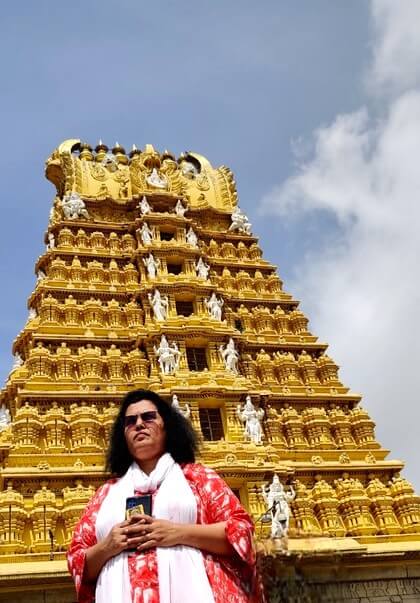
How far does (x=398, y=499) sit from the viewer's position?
19844 millimetres

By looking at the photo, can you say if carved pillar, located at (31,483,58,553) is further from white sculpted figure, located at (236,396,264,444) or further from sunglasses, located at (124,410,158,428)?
sunglasses, located at (124,410,158,428)

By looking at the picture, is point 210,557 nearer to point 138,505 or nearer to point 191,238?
point 138,505

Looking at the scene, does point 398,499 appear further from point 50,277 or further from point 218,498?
point 218,498

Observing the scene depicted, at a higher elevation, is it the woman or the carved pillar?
the carved pillar

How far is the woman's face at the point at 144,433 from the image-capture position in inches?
192

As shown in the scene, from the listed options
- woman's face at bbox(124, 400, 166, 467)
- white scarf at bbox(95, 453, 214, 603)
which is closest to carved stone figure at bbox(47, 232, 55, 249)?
woman's face at bbox(124, 400, 166, 467)

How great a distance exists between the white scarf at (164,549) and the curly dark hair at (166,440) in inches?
6.2

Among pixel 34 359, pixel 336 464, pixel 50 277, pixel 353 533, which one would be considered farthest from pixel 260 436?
pixel 50 277

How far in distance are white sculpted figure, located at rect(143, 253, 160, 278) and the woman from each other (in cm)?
2054

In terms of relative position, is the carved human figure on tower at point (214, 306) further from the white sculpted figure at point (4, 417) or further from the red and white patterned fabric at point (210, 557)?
the red and white patterned fabric at point (210, 557)

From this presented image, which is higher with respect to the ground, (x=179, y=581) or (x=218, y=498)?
(x=218, y=498)

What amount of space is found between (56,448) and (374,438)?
11.1 metres

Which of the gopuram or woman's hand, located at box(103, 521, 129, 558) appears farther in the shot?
the gopuram

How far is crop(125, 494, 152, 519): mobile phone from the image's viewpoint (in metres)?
4.40
